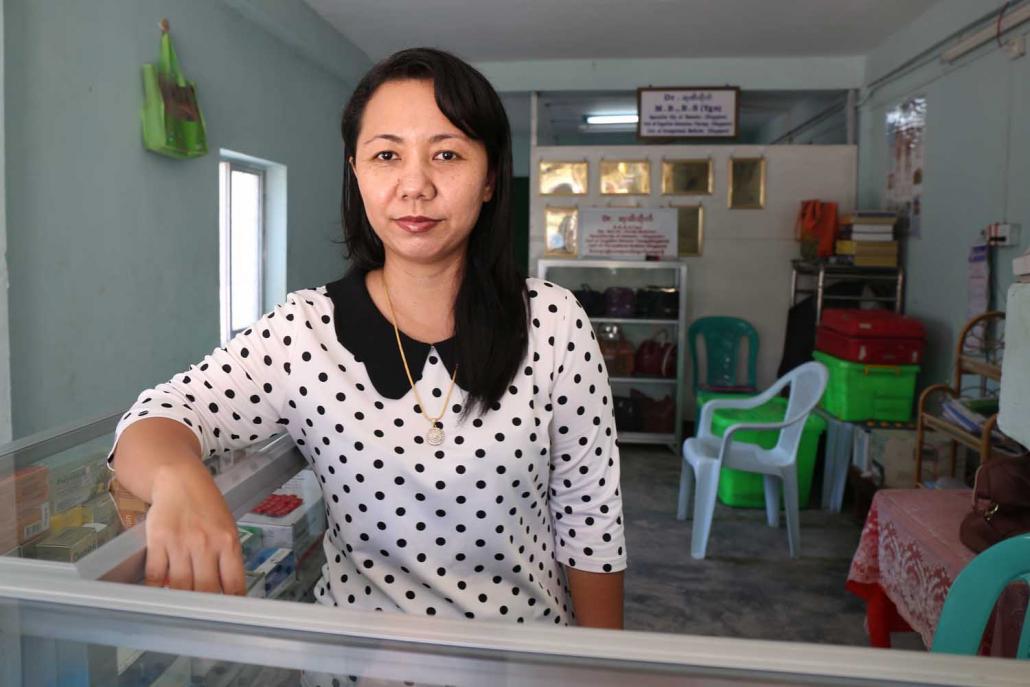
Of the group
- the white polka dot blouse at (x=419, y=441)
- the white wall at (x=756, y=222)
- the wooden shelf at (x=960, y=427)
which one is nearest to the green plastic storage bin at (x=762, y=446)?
the wooden shelf at (x=960, y=427)

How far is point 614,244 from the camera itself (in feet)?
21.3

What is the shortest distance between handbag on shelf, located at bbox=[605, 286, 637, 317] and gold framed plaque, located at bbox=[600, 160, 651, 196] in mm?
971

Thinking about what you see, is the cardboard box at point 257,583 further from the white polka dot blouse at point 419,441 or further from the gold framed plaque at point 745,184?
the gold framed plaque at point 745,184

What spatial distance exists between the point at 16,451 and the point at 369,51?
618cm

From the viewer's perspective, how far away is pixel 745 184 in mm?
6578

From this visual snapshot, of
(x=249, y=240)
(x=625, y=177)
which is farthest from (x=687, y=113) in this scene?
(x=249, y=240)

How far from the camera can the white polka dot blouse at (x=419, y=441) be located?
3.54 ft

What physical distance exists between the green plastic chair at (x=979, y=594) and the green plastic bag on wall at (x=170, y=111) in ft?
11.4

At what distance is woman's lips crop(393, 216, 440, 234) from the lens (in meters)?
1.08

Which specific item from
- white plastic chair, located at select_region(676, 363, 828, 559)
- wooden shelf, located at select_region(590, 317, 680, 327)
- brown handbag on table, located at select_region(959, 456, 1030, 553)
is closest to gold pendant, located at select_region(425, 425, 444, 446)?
brown handbag on table, located at select_region(959, 456, 1030, 553)

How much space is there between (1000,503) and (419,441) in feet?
4.77

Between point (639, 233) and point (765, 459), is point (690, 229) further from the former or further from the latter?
point (765, 459)

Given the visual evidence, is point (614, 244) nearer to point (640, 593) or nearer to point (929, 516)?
point (640, 593)

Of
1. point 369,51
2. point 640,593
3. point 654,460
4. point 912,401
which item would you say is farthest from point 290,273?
point 912,401
